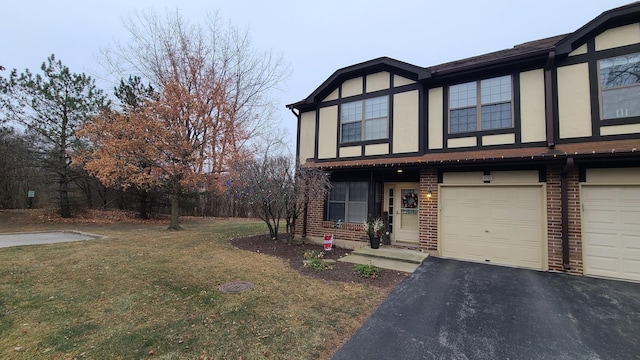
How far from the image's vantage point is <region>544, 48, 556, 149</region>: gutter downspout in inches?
252

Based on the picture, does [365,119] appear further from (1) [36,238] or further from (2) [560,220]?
(1) [36,238]

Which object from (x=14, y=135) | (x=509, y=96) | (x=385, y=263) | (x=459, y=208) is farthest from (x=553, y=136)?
(x=14, y=135)

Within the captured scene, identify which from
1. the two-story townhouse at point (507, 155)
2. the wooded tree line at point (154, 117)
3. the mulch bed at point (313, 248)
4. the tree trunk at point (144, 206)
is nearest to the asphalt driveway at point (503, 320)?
the mulch bed at point (313, 248)

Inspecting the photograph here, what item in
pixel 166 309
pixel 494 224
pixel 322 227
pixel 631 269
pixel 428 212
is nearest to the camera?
pixel 166 309

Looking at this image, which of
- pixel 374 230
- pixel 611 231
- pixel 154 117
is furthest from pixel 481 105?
pixel 154 117

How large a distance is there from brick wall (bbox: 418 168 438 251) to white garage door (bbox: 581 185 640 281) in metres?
3.05

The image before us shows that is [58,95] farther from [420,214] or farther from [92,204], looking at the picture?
[420,214]

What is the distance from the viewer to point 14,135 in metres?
13.4

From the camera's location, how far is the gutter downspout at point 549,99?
6398mm

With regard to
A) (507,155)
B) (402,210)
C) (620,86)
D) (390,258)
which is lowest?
(390,258)

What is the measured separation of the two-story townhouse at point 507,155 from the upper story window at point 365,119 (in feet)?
0.12

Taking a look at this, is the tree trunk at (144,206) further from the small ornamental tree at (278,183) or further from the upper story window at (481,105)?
the upper story window at (481,105)

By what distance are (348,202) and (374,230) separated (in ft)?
5.05

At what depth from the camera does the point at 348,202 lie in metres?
9.16
